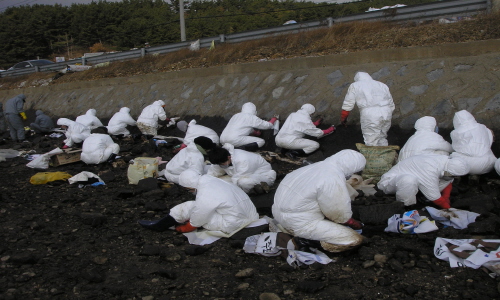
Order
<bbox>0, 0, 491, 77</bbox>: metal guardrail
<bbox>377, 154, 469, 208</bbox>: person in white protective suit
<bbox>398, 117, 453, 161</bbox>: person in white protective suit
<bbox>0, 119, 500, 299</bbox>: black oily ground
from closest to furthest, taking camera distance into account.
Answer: <bbox>0, 119, 500, 299</bbox>: black oily ground < <bbox>377, 154, 469, 208</bbox>: person in white protective suit < <bbox>398, 117, 453, 161</bbox>: person in white protective suit < <bbox>0, 0, 491, 77</bbox>: metal guardrail

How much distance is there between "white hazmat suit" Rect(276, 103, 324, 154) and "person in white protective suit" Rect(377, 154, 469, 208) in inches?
112

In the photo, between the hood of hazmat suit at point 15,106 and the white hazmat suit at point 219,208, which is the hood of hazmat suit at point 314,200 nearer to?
the white hazmat suit at point 219,208

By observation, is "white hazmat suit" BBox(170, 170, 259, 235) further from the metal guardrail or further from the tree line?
the tree line

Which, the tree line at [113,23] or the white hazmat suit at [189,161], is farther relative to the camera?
the tree line at [113,23]

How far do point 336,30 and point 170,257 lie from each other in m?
8.81

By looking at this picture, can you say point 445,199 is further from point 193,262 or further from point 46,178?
point 46,178

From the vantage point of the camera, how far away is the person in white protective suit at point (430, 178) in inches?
205

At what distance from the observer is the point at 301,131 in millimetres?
8258

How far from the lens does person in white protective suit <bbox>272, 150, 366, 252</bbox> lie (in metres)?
4.29


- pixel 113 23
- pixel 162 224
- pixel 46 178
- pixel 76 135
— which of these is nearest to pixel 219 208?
pixel 162 224

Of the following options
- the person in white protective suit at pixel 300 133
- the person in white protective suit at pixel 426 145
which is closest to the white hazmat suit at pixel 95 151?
the person in white protective suit at pixel 300 133

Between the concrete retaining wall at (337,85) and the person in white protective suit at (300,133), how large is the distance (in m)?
0.57

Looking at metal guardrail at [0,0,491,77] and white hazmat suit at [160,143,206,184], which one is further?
metal guardrail at [0,0,491,77]

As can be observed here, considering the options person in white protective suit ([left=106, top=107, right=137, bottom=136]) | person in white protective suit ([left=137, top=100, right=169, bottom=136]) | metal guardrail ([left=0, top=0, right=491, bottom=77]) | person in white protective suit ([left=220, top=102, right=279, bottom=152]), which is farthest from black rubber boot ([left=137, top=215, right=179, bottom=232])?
metal guardrail ([left=0, top=0, right=491, bottom=77])
